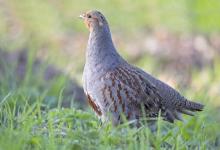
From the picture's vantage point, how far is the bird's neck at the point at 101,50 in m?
5.58

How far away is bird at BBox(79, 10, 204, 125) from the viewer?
5.43 metres

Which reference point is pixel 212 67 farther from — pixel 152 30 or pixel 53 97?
pixel 53 97

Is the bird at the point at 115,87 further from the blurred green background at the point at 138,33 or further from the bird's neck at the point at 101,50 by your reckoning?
the blurred green background at the point at 138,33

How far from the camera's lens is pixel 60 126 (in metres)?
4.93

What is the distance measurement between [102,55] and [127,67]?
0.69 feet

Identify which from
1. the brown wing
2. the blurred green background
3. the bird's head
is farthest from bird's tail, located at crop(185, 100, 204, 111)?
the blurred green background

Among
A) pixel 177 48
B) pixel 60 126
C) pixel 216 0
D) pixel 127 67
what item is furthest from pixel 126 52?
pixel 60 126

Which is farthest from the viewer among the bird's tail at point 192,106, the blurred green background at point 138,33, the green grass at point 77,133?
the blurred green background at point 138,33

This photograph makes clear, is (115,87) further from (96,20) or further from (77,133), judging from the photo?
(77,133)

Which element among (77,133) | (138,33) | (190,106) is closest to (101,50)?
(190,106)

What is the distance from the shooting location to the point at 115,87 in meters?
5.49

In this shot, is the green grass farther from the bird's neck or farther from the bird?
the bird's neck

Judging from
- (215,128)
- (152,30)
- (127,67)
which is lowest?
(215,128)

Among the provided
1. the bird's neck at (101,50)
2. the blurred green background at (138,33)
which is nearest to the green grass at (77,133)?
the bird's neck at (101,50)
